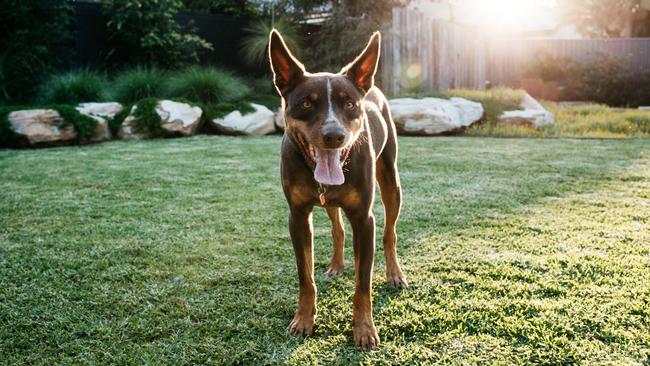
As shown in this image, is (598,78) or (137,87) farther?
(598,78)

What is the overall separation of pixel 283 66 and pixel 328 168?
665mm

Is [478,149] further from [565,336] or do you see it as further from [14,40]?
[14,40]

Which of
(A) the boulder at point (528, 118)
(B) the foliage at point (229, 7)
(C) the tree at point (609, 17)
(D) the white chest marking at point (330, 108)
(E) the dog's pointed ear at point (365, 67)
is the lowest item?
(A) the boulder at point (528, 118)

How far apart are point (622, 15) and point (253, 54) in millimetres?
24979

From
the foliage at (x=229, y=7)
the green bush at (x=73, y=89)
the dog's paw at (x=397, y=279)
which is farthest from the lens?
the foliage at (x=229, y=7)

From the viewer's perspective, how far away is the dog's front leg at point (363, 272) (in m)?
2.46

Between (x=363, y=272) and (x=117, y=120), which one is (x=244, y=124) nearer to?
(x=117, y=120)

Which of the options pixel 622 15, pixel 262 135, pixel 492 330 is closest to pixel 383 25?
pixel 262 135

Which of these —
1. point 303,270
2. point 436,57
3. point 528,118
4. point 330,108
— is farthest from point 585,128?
point 303,270

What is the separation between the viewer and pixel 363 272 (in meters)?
2.56

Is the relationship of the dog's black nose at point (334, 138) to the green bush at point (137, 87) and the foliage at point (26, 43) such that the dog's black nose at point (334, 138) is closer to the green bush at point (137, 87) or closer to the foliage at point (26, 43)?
the green bush at point (137, 87)

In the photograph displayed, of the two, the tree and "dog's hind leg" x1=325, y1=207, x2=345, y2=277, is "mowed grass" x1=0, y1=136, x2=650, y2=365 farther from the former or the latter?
the tree

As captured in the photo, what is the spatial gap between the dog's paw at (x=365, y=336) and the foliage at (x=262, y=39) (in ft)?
40.2

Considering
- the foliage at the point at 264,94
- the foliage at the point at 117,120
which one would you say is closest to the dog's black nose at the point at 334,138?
the foliage at the point at 117,120
